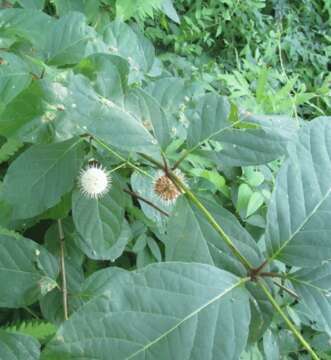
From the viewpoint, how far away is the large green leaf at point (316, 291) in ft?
2.05

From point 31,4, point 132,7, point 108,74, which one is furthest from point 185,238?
point 132,7

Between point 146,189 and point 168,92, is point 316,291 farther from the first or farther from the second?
point 168,92

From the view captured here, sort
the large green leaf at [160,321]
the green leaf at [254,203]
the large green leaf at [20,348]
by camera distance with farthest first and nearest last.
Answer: the green leaf at [254,203] < the large green leaf at [20,348] < the large green leaf at [160,321]

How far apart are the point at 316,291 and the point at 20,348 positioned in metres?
0.44

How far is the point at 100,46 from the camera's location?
3.14 feet

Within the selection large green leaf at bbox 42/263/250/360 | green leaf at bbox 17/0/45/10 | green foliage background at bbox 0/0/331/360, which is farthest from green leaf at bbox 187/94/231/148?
green leaf at bbox 17/0/45/10

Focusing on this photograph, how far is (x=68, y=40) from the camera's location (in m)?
0.96

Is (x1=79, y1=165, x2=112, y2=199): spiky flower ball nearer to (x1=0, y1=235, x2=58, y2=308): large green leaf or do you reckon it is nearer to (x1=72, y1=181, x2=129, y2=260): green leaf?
(x1=72, y1=181, x2=129, y2=260): green leaf

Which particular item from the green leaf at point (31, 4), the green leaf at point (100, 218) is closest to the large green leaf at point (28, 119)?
the green leaf at point (100, 218)

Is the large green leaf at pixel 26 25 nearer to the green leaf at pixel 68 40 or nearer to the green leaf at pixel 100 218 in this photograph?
the green leaf at pixel 68 40

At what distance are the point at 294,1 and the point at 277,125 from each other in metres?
2.90

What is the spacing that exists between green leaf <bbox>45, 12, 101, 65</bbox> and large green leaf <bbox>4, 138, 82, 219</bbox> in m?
0.23

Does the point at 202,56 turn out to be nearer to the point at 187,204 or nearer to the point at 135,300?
the point at 187,204

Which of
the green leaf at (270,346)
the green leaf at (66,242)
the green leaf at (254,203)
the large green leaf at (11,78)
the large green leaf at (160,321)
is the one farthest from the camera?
the green leaf at (254,203)
